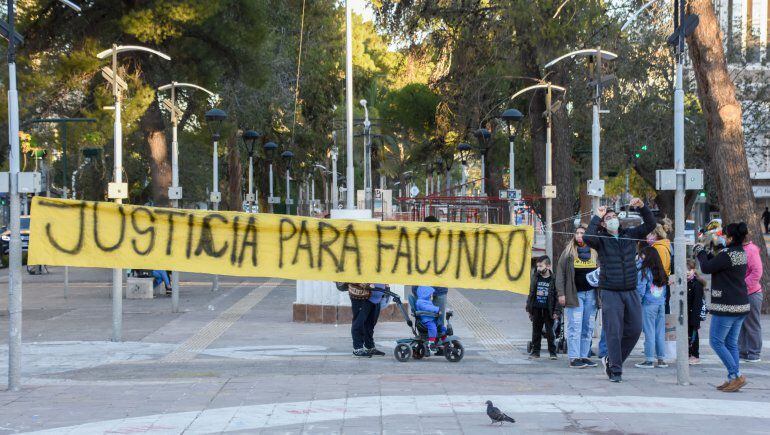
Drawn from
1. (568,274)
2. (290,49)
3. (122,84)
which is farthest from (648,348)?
(290,49)

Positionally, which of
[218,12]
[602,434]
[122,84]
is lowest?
[602,434]

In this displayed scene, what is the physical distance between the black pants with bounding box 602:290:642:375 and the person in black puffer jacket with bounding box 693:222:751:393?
90cm

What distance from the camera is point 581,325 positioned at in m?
14.1

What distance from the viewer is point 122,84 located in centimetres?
1916

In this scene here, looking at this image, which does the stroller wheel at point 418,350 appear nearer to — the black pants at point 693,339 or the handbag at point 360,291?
the handbag at point 360,291

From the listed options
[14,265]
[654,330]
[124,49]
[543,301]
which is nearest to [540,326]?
[543,301]

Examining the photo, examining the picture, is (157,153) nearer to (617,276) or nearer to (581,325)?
(581,325)

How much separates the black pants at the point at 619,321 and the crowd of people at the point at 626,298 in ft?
0.04

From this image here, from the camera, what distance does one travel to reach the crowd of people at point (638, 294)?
12.2m

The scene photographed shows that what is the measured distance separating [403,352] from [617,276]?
3287 millimetres

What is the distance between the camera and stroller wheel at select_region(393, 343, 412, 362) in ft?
48.2

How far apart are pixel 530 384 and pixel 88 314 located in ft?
41.8

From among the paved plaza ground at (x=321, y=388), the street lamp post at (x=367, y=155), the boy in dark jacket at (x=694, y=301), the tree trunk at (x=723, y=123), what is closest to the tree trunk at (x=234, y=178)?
the street lamp post at (x=367, y=155)

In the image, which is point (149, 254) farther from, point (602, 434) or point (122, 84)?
point (122, 84)
